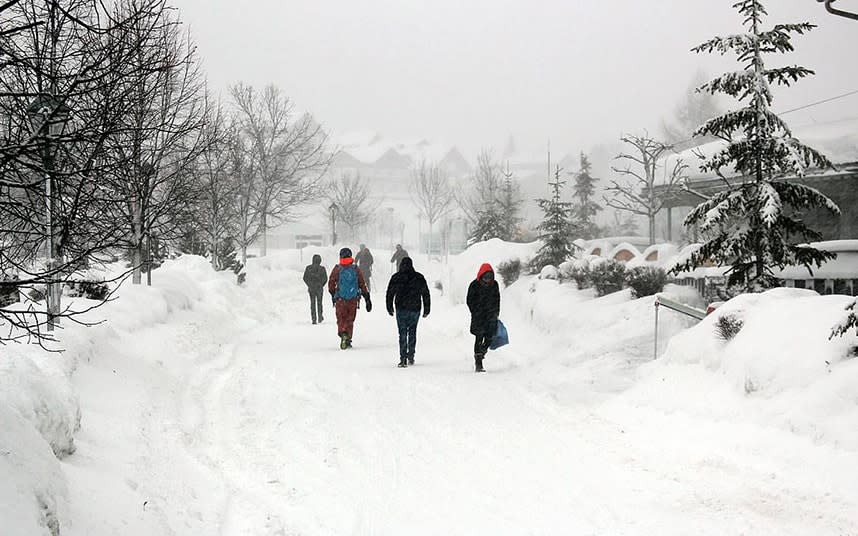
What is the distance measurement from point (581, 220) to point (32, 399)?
4675 centimetres

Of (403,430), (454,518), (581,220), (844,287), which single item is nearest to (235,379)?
(403,430)

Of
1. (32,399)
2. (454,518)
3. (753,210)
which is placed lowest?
(454,518)

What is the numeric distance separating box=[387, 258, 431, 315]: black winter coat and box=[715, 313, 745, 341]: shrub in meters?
5.09

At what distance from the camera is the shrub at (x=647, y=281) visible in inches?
532

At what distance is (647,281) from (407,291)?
492cm

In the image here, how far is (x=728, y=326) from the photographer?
7.92 m

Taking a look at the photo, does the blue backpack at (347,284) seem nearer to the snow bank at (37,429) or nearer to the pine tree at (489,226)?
the snow bank at (37,429)

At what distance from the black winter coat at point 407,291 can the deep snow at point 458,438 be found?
1.32m

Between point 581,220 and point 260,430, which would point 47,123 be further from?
point 581,220

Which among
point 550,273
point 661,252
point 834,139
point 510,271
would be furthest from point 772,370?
point 661,252

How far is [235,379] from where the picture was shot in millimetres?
9711

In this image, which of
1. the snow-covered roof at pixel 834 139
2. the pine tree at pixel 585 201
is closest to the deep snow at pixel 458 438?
the snow-covered roof at pixel 834 139

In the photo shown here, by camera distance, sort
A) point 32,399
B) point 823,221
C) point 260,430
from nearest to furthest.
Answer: point 32,399, point 260,430, point 823,221

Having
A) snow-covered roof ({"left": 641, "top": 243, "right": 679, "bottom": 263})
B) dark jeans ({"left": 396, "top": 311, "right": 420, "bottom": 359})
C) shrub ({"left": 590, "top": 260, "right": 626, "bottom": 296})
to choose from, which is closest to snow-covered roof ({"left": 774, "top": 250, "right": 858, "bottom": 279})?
shrub ({"left": 590, "top": 260, "right": 626, "bottom": 296})
